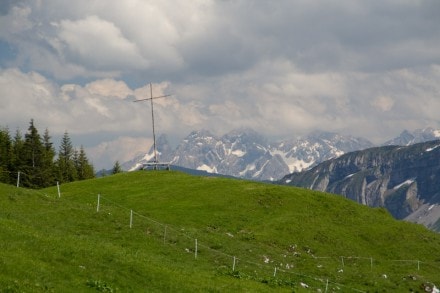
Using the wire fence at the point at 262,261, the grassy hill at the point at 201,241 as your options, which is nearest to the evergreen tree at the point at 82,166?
the grassy hill at the point at 201,241

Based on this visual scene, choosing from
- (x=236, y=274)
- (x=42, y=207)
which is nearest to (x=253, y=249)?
(x=236, y=274)

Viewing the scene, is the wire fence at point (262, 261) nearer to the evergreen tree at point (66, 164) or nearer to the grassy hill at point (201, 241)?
the grassy hill at point (201, 241)

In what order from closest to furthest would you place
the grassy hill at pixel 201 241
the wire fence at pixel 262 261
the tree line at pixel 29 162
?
1. the grassy hill at pixel 201 241
2. the wire fence at pixel 262 261
3. the tree line at pixel 29 162

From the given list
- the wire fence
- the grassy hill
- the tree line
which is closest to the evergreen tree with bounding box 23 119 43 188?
the tree line

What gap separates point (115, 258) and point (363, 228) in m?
48.1

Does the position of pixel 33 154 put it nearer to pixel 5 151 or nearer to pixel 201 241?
pixel 5 151

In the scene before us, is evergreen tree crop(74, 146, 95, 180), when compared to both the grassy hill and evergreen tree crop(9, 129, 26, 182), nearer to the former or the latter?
evergreen tree crop(9, 129, 26, 182)

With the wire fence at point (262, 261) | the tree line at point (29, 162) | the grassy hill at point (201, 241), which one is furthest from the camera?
the tree line at point (29, 162)

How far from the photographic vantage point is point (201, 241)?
55500 millimetres

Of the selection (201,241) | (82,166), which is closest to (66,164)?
(82,166)

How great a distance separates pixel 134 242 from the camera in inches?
1955

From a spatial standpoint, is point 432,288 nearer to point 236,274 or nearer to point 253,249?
point 253,249

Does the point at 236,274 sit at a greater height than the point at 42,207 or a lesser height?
lesser

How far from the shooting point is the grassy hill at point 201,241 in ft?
106
